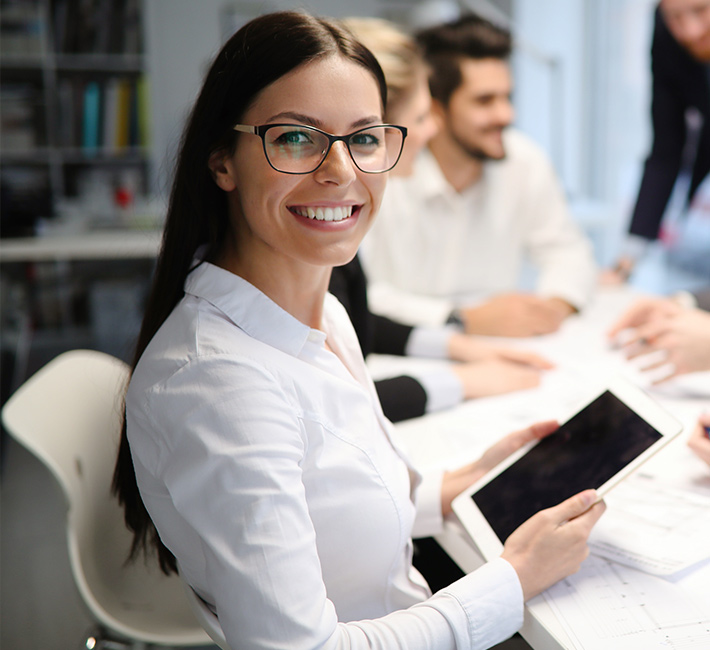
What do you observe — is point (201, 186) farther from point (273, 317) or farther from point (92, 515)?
point (92, 515)

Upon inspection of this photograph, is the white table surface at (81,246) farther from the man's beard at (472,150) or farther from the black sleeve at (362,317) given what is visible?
the black sleeve at (362,317)

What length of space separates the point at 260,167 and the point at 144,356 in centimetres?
25

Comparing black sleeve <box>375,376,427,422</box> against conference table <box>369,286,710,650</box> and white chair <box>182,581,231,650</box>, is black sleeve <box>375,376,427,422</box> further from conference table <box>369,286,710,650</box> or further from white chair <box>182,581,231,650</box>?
white chair <box>182,581,231,650</box>

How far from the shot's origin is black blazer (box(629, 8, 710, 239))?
101 inches

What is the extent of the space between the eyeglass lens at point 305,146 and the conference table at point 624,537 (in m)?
0.44

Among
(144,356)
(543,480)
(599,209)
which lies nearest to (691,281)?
(599,209)

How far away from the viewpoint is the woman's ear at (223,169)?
0.84 meters

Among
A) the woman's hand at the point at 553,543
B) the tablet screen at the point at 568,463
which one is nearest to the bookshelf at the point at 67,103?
the tablet screen at the point at 568,463

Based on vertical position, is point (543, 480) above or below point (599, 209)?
above

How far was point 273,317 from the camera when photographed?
0.80 meters

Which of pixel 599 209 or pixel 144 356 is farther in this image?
pixel 599 209

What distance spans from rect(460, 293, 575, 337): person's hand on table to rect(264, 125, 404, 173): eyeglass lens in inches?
39.1

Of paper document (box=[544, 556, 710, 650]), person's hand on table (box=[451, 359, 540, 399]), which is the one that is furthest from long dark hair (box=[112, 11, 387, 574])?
person's hand on table (box=[451, 359, 540, 399])

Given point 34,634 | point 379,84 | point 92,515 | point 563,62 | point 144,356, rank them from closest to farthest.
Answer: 1. point 144,356
2. point 379,84
3. point 92,515
4. point 34,634
5. point 563,62
